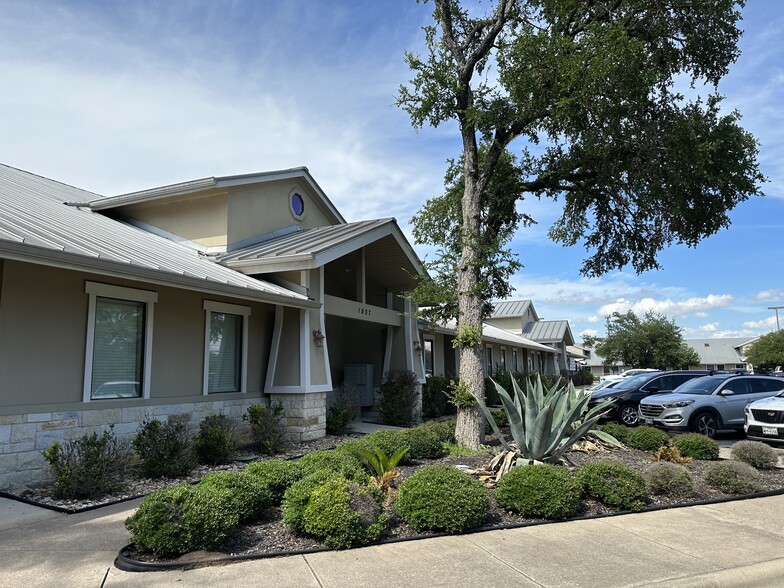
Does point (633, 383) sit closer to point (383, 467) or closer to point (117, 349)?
point (383, 467)

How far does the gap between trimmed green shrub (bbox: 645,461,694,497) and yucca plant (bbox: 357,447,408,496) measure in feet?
11.0

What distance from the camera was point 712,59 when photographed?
13.1 metres

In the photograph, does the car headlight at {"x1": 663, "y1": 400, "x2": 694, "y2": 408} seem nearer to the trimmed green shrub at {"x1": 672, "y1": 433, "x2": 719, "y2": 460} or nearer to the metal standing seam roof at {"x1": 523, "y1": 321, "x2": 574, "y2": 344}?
the trimmed green shrub at {"x1": 672, "y1": 433, "x2": 719, "y2": 460}

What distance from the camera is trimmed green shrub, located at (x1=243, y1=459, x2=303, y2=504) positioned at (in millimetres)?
6812

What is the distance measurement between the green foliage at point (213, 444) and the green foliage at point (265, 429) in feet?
2.74

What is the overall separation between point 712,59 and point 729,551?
11596mm

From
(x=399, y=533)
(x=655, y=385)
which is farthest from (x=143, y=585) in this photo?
(x=655, y=385)

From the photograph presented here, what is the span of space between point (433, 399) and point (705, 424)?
8.20 meters

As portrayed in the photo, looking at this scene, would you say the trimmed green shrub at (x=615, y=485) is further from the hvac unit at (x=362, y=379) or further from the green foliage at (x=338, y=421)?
the hvac unit at (x=362, y=379)

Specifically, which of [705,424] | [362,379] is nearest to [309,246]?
[362,379]

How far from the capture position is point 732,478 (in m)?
8.00

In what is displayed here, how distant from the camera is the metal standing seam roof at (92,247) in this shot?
23.6 ft

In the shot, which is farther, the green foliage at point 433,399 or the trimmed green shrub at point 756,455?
the green foliage at point 433,399

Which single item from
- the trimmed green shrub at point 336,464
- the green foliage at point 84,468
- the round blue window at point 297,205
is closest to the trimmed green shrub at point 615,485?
the trimmed green shrub at point 336,464
